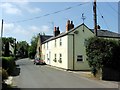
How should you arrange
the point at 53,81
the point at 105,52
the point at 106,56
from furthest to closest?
the point at 105,52 → the point at 106,56 → the point at 53,81

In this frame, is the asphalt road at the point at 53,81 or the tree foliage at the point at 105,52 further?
the tree foliage at the point at 105,52

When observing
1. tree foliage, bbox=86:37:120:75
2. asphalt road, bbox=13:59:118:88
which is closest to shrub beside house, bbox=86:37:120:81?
tree foliage, bbox=86:37:120:75

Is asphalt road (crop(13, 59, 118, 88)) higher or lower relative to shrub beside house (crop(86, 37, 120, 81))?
lower

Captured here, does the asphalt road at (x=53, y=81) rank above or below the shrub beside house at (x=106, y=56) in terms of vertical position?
below

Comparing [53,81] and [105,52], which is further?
[105,52]

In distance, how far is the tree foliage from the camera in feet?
75.7

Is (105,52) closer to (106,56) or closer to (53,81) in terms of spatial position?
(106,56)

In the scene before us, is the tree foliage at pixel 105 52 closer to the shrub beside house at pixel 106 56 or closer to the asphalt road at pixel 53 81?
the shrub beside house at pixel 106 56

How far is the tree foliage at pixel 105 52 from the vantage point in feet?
75.7

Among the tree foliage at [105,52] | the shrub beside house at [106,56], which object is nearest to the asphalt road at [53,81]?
the shrub beside house at [106,56]

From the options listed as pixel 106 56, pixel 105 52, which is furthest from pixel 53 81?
pixel 105 52

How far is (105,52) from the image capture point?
912 inches

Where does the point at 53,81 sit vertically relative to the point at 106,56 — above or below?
below

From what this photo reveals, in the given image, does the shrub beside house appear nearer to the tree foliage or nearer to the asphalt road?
the tree foliage
